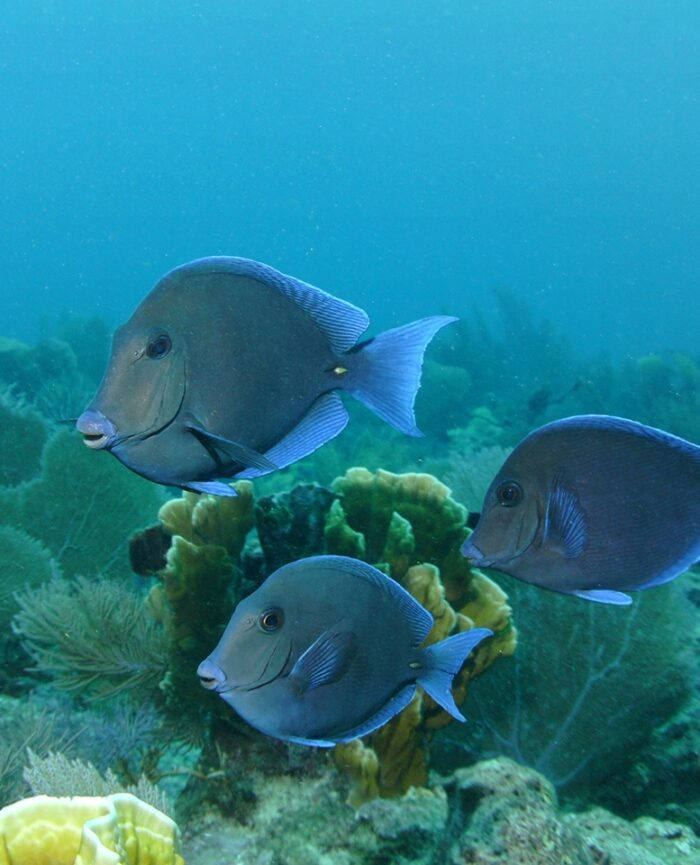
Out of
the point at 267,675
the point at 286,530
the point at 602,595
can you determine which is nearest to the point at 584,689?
the point at 286,530

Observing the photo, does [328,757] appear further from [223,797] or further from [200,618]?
[200,618]

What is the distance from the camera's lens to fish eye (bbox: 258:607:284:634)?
1.79m

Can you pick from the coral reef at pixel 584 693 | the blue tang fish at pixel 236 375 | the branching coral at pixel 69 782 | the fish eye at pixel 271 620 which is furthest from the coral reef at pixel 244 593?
the blue tang fish at pixel 236 375

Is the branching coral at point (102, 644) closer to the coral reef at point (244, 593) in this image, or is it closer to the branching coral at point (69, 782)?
the coral reef at point (244, 593)

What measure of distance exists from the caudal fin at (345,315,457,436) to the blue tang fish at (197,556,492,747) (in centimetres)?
56

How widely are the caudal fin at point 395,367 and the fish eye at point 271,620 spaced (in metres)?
0.60

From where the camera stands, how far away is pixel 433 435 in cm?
1455

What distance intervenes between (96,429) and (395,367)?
696mm

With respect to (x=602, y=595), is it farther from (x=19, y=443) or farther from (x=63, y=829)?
(x=19, y=443)

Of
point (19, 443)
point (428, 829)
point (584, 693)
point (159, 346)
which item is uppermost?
point (159, 346)

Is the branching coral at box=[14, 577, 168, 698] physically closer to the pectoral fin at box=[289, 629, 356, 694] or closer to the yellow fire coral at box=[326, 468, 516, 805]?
the yellow fire coral at box=[326, 468, 516, 805]

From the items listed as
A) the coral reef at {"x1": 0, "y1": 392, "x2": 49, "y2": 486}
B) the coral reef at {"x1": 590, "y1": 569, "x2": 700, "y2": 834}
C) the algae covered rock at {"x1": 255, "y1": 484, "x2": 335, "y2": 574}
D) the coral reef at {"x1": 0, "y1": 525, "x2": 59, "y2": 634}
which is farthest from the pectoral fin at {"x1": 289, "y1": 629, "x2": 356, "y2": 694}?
the coral reef at {"x1": 0, "y1": 392, "x2": 49, "y2": 486}

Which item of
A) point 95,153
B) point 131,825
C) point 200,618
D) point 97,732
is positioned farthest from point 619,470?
point 95,153

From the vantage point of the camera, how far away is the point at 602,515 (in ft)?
6.16
